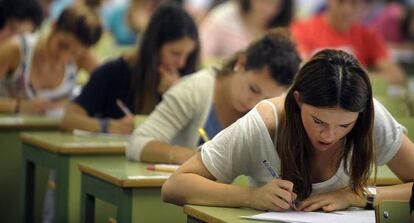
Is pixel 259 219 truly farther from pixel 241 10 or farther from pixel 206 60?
pixel 241 10

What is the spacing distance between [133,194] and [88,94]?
150 centimetres

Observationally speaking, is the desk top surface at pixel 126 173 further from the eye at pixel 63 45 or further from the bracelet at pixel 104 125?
the eye at pixel 63 45

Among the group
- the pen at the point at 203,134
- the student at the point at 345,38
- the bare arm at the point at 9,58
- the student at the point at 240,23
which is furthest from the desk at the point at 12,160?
the student at the point at 345,38

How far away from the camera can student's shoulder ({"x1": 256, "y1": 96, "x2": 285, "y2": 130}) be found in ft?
9.42

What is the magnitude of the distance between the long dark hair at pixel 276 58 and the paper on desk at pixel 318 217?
742mm

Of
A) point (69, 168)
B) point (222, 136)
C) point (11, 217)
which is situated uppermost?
point (222, 136)

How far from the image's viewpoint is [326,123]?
8.94 ft

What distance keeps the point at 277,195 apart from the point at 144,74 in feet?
6.05

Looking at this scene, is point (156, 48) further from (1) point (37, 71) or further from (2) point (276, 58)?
(1) point (37, 71)

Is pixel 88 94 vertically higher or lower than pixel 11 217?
higher

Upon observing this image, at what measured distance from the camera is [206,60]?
Answer: 255 inches

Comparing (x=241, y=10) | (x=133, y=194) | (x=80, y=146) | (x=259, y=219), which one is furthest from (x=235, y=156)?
(x=241, y=10)

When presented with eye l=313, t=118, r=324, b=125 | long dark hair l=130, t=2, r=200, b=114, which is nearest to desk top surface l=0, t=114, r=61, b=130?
long dark hair l=130, t=2, r=200, b=114

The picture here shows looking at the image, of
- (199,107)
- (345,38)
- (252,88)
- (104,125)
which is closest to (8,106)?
(104,125)
